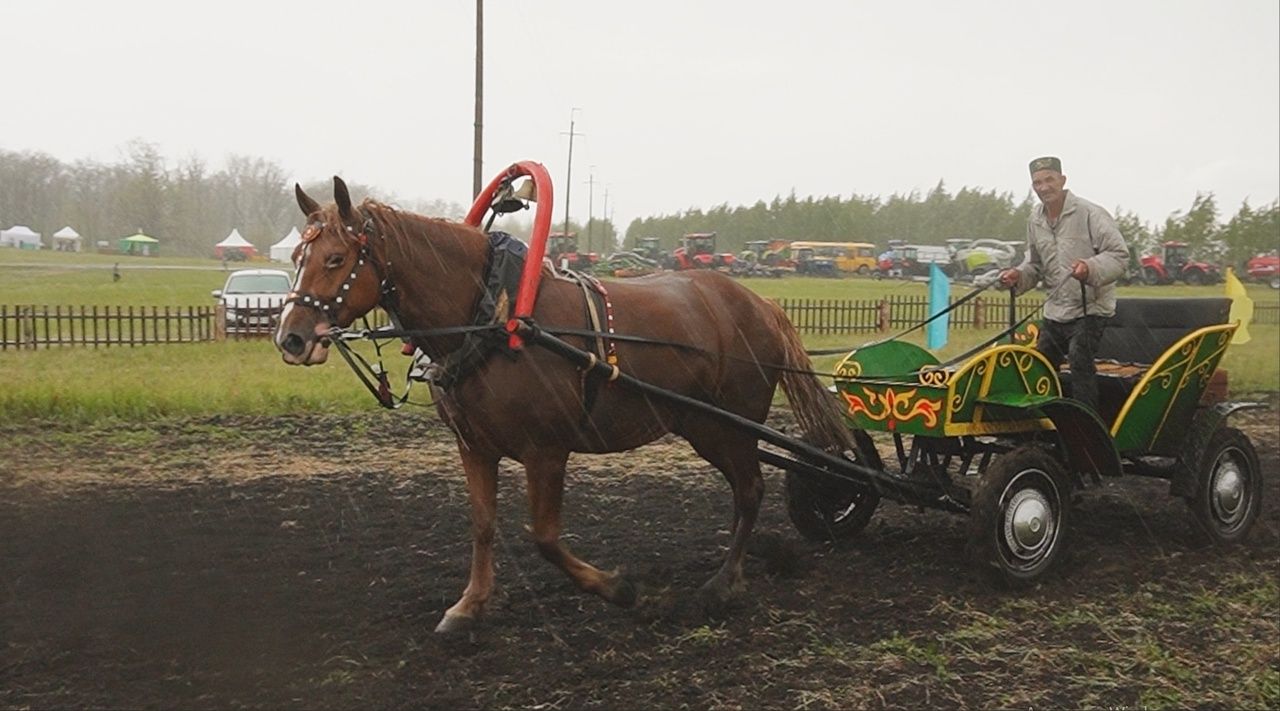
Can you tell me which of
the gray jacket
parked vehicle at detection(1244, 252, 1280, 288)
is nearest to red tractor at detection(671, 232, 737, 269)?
parked vehicle at detection(1244, 252, 1280, 288)

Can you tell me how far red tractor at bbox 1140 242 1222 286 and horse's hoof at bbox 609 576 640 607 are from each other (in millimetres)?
20386

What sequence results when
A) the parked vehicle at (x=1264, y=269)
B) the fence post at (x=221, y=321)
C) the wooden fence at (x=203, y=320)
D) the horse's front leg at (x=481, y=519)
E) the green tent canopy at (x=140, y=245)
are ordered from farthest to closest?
the parked vehicle at (x=1264, y=269) < the fence post at (x=221, y=321) < the green tent canopy at (x=140, y=245) < the wooden fence at (x=203, y=320) < the horse's front leg at (x=481, y=519)

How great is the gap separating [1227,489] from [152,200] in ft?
35.0

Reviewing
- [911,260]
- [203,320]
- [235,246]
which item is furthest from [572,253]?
[911,260]

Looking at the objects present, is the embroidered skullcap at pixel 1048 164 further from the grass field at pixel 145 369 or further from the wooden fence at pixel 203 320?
the grass field at pixel 145 369

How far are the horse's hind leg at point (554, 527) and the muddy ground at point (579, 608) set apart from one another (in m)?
0.17

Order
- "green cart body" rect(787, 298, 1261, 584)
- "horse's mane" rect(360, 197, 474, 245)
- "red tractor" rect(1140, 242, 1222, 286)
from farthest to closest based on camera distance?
"red tractor" rect(1140, 242, 1222, 286) → "green cart body" rect(787, 298, 1261, 584) → "horse's mane" rect(360, 197, 474, 245)

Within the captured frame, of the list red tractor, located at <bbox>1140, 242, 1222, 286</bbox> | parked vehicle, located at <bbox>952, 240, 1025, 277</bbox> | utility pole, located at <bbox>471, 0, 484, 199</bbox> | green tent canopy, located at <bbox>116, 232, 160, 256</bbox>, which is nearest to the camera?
utility pole, located at <bbox>471, 0, 484, 199</bbox>

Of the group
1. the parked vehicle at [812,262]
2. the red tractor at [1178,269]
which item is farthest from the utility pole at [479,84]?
the red tractor at [1178,269]

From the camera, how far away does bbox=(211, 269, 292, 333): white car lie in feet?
45.3

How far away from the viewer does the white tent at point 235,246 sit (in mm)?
12133

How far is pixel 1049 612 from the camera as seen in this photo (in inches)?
191

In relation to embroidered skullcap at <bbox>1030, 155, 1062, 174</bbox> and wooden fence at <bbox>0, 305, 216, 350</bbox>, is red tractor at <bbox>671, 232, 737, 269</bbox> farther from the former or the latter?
embroidered skullcap at <bbox>1030, 155, 1062, 174</bbox>

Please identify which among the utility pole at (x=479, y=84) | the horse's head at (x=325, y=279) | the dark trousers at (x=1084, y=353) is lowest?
the dark trousers at (x=1084, y=353)
